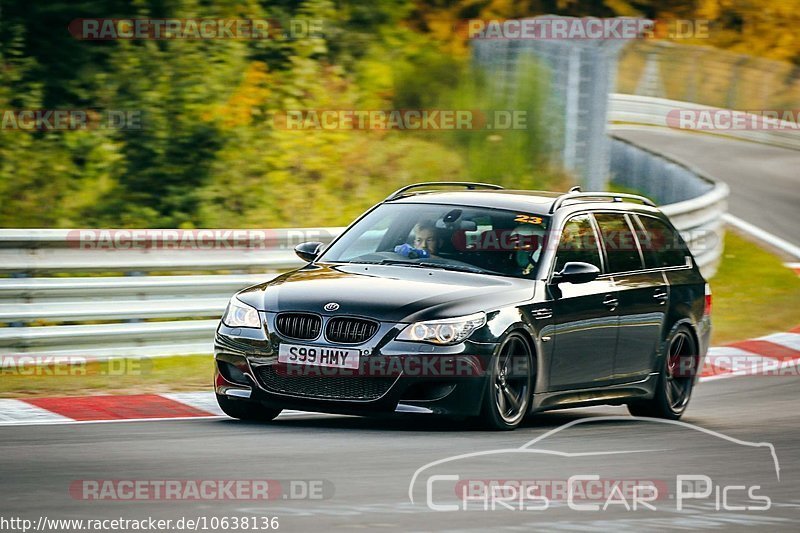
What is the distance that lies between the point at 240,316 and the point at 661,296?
326 cm

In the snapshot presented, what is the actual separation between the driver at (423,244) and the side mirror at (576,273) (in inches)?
31.8

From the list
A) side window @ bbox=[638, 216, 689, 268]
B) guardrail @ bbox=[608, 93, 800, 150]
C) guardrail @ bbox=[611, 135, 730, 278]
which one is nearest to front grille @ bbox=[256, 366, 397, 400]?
side window @ bbox=[638, 216, 689, 268]

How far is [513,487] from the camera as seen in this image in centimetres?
722

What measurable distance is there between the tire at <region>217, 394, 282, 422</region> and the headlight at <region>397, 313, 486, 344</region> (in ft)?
3.72

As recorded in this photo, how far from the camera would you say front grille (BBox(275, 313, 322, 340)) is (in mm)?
9172

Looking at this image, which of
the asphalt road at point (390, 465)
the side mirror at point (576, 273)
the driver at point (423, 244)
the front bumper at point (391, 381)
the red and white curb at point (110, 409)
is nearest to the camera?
the asphalt road at point (390, 465)

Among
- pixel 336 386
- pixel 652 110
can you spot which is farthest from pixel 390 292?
pixel 652 110

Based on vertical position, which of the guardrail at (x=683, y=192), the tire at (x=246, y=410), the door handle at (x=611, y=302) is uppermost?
the door handle at (x=611, y=302)

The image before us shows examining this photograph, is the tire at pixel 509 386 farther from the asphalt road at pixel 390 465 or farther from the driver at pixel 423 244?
the driver at pixel 423 244

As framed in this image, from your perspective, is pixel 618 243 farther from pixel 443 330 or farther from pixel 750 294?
pixel 750 294

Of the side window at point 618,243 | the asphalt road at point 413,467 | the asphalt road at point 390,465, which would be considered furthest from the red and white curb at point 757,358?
the asphalt road at point 390,465

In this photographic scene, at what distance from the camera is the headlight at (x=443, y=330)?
29.7 ft

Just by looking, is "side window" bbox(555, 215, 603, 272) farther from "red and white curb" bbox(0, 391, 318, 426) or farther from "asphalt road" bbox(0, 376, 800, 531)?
"red and white curb" bbox(0, 391, 318, 426)

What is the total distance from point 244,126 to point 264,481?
40.6 ft
